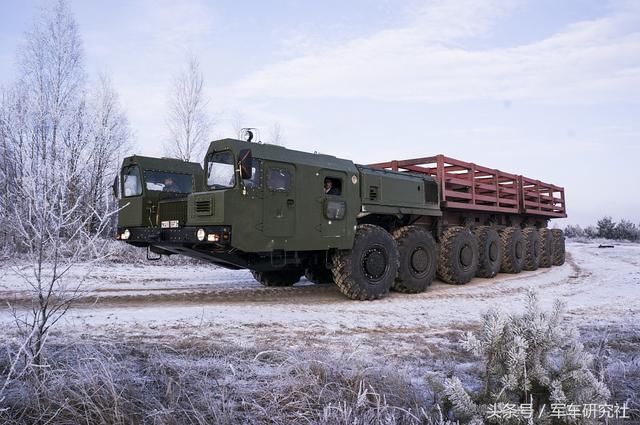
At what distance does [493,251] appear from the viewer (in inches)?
484

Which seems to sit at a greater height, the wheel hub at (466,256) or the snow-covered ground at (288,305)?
the wheel hub at (466,256)

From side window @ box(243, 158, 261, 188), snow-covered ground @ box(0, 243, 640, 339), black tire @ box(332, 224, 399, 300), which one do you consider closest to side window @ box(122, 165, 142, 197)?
snow-covered ground @ box(0, 243, 640, 339)

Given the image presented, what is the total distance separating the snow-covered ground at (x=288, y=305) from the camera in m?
5.44

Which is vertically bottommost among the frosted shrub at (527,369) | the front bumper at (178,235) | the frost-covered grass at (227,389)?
the frost-covered grass at (227,389)

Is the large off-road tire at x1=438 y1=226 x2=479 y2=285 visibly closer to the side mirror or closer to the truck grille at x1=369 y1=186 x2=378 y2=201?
the truck grille at x1=369 y1=186 x2=378 y2=201

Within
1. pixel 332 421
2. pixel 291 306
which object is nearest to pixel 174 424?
pixel 332 421

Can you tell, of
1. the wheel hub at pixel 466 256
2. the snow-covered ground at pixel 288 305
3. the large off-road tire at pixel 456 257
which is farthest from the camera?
the wheel hub at pixel 466 256

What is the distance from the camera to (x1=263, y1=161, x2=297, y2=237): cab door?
7008 millimetres

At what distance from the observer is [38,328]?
275 centimetres

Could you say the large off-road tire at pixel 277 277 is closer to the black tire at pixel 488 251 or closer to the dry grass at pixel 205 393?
the black tire at pixel 488 251

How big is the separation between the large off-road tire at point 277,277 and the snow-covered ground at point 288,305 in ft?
0.82

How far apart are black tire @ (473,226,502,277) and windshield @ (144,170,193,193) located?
24.2ft

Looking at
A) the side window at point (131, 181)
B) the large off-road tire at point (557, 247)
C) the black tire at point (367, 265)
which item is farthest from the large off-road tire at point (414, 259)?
the large off-road tire at point (557, 247)

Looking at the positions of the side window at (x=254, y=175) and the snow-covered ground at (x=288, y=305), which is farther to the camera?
the side window at (x=254, y=175)
